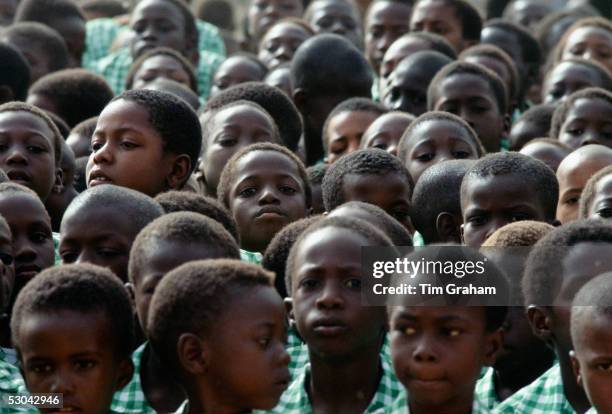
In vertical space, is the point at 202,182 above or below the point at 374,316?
above

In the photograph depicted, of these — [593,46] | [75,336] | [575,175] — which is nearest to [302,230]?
[75,336]

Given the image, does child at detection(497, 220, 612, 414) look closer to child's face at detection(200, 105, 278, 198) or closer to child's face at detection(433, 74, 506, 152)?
child's face at detection(200, 105, 278, 198)

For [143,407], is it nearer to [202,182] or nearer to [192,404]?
[192,404]

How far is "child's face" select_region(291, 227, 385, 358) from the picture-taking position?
4.38 m

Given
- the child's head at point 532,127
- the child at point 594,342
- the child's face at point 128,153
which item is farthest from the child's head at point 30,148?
the child's head at point 532,127

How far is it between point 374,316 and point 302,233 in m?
0.39

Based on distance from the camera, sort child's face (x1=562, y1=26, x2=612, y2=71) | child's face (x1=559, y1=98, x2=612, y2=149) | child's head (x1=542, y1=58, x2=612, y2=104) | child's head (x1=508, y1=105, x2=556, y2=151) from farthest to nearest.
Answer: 1. child's face (x1=562, y1=26, x2=612, y2=71)
2. child's head (x1=542, y1=58, x2=612, y2=104)
3. child's head (x1=508, y1=105, x2=556, y2=151)
4. child's face (x1=559, y1=98, x2=612, y2=149)

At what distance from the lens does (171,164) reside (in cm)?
604

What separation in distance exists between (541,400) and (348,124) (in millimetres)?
2871

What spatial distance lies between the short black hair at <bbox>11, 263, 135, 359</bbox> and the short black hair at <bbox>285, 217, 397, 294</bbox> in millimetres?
525

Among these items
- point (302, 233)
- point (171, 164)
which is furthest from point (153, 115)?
point (302, 233)

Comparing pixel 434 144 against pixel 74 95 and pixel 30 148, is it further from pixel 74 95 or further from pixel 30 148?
pixel 74 95

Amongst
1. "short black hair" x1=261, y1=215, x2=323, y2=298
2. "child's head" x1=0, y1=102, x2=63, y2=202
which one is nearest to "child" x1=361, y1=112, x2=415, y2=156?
"child's head" x1=0, y1=102, x2=63, y2=202

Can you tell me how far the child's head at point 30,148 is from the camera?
234 inches
